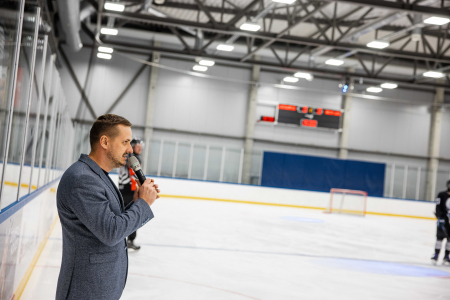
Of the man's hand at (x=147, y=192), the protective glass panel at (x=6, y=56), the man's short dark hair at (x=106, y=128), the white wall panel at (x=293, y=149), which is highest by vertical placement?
the white wall panel at (x=293, y=149)

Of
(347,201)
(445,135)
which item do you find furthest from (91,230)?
(445,135)

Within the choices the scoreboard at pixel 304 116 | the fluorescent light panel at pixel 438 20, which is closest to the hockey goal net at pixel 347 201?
the scoreboard at pixel 304 116

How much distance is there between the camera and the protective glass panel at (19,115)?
2891 mm

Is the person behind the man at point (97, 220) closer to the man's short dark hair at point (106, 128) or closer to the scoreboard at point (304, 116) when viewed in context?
the man's short dark hair at point (106, 128)

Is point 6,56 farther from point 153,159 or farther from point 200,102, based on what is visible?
point 200,102

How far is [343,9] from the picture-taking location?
1574cm

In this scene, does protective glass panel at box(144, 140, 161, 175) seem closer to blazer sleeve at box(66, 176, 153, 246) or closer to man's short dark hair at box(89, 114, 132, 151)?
man's short dark hair at box(89, 114, 132, 151)

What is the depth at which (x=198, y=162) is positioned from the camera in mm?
18969

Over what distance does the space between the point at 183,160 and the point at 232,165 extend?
2.19 metres

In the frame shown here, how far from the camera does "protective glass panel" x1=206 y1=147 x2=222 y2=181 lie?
62.6 ft

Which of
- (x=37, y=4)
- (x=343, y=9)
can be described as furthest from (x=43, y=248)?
(x=343, y=9)

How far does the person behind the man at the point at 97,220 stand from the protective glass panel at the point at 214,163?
17.1m

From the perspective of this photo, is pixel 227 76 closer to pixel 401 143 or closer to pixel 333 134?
pixel 333 134

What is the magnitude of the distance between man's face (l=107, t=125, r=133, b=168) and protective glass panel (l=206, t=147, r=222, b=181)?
17.1 metres
